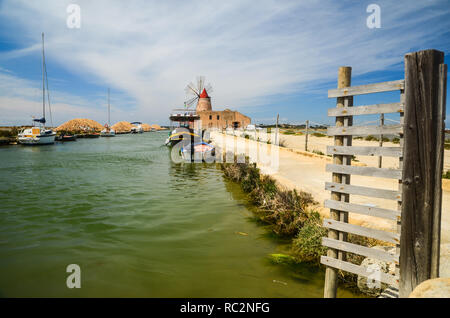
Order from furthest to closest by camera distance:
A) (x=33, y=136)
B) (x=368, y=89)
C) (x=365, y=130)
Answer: (x=33, y=136), (x=365, y=130), (x=368, y=89)

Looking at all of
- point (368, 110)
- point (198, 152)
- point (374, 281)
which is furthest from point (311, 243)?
point (198, 152)

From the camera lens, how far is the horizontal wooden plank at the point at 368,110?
2.90 m

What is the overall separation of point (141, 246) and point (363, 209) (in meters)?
4.70

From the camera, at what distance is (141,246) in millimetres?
5766

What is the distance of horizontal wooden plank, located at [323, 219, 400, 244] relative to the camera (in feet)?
9.57

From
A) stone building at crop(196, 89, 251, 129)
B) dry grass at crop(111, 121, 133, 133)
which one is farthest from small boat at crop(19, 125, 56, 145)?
dry grass at crop(111, 121, 133, 133)

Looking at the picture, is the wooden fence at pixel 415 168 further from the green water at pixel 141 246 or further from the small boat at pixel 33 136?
the small boat at pixel 33 136

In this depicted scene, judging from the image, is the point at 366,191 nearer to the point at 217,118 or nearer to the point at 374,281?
the point at 374,281

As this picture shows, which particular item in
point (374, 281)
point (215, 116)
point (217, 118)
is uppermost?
point (215, 116)

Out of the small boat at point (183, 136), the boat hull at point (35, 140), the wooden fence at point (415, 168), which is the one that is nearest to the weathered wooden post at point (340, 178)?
the wooden fence at point (415, 168)

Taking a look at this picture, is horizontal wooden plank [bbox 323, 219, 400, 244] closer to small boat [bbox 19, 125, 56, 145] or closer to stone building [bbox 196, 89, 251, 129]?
small boat [bbox 19, 125, 56, 145]

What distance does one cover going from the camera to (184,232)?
21.6ft
